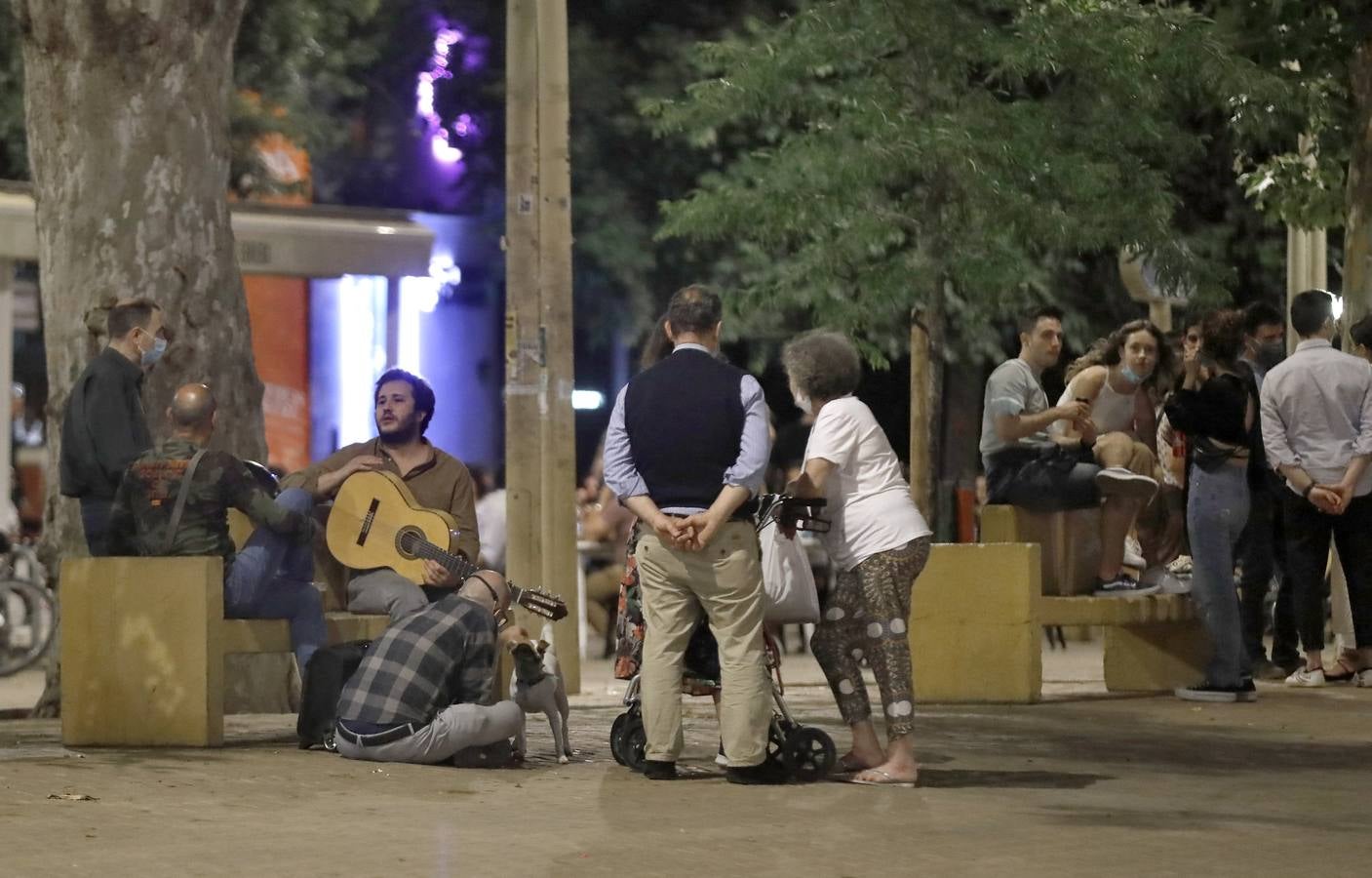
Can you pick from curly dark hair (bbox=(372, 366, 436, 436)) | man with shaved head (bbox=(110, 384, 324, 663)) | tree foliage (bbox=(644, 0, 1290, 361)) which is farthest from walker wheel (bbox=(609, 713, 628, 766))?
tree foliage (bbox=(644, 0, 1290, 361))

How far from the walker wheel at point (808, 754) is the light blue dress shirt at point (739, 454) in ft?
3.09

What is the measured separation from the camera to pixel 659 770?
917 centimetres

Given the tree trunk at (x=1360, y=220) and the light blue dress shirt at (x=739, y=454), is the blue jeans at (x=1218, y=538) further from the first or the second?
the light blue dress shirt at (x=739, y=454)

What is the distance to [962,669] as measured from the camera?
12.8 m

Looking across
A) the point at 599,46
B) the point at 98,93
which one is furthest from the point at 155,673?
the point at 599,46

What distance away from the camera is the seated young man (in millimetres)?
12375

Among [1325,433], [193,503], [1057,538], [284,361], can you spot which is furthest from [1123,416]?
[284,361]

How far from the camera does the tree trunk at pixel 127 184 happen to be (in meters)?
12.4

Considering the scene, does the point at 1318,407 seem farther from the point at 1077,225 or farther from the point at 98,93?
the point at 98,93

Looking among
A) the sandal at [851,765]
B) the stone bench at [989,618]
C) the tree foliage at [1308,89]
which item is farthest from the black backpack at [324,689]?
the tree foliage at [1308,89]

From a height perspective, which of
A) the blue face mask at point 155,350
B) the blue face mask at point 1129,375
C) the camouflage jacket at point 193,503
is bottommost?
the camouflage jacket at point 193,503

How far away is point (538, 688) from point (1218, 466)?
4.32m

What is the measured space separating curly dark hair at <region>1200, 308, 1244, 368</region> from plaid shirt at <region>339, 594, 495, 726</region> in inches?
181

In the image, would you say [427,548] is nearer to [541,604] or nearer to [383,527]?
[383,527]
